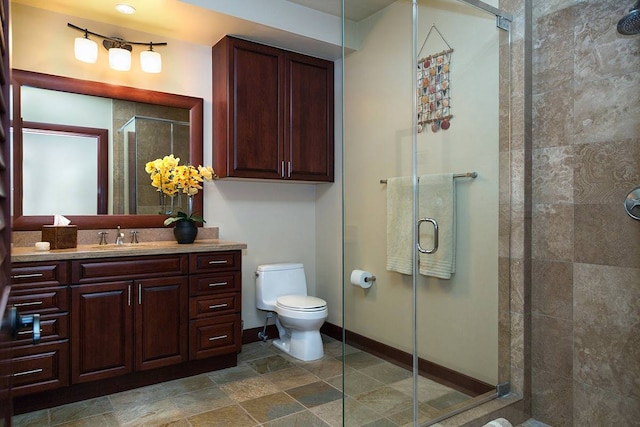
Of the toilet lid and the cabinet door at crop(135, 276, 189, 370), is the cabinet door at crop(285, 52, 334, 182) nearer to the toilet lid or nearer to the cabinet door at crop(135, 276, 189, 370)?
the toilet lid

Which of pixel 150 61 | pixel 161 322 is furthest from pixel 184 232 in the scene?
pixel 150 61

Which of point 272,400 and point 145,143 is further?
point 145,143

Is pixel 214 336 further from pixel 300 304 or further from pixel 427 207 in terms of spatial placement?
pixel 427 207

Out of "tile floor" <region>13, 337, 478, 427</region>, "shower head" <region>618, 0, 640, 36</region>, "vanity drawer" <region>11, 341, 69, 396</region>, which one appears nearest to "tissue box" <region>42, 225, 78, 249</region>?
"vanity drawer" <region>11, 341, 69, 396</region>

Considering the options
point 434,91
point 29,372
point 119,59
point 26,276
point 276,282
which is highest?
point 119,59

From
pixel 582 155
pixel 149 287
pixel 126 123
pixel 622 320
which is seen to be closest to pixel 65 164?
pixel 126 123

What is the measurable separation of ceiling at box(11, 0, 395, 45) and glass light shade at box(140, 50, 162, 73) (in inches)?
7.2

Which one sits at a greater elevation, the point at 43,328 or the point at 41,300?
the point at 41,300

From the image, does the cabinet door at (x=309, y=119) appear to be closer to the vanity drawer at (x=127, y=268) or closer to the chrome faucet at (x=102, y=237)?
the vanity drawer at (x=127, y=268)

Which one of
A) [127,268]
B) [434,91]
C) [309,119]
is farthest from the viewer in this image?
[309,119]

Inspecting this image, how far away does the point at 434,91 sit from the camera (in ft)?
7.22

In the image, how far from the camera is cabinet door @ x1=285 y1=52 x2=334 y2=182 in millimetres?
3520

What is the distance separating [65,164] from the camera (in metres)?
2.85

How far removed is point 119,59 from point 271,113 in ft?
3.81
